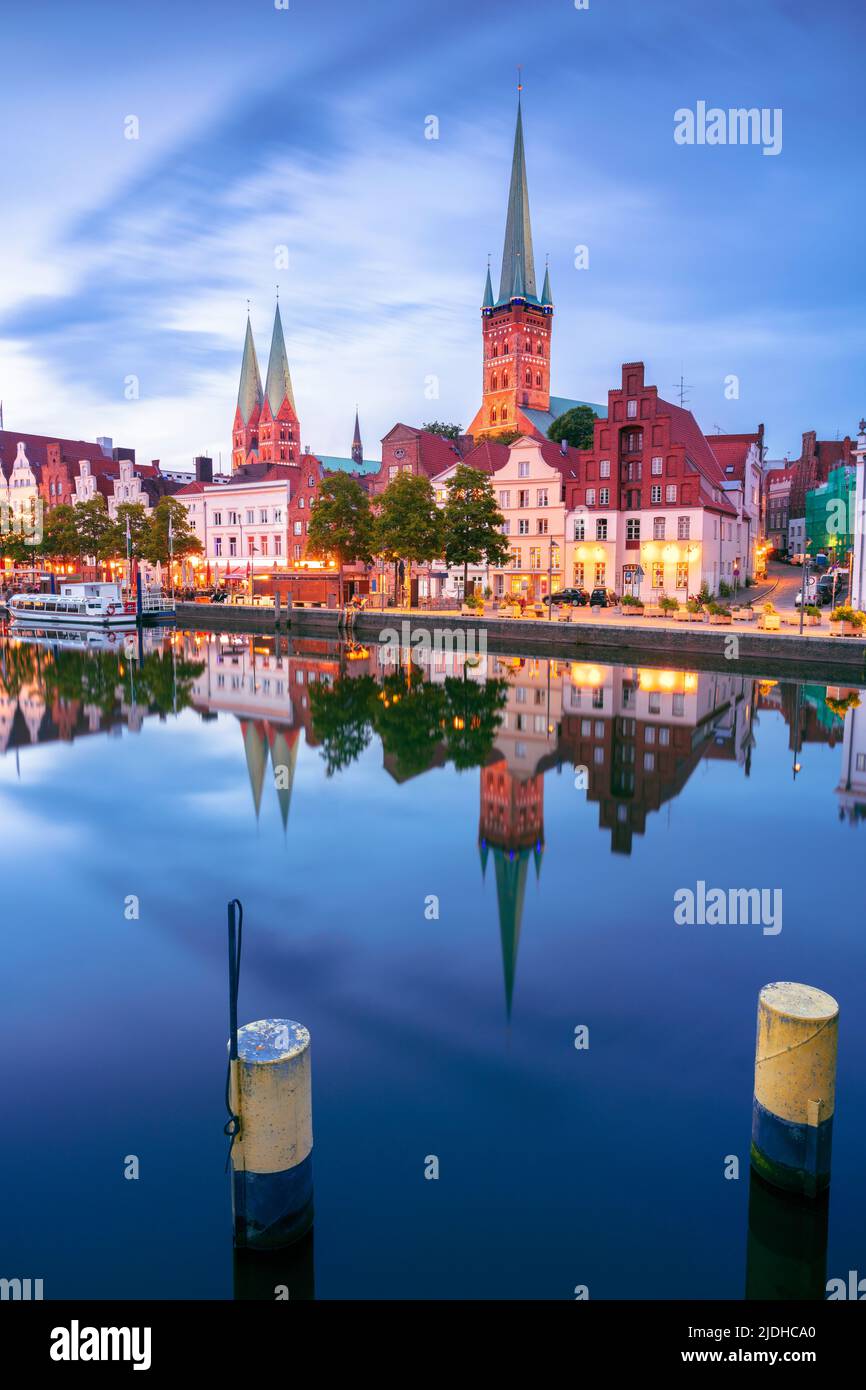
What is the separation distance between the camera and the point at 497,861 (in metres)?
16.7

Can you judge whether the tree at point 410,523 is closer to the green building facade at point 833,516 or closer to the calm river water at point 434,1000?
the calm river water at point 434,1000

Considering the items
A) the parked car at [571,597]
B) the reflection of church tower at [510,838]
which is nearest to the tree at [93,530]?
the parked car at [571,597]

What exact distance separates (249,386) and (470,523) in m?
98.6

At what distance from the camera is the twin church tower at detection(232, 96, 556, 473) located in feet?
455

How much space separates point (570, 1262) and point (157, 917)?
29.1 feet

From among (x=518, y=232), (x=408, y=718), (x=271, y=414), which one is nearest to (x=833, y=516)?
(x=518, y=232)

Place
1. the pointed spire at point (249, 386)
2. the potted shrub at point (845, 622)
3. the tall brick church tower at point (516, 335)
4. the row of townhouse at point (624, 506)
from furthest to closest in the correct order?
the pointed spire at point (249, 386)
the tall brick church tower at point (516, 335)
the row of townhouse at point (624, 506)
the potted shrub at point (845, 622)

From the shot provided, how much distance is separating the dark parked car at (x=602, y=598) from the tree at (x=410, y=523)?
1174 centimetres

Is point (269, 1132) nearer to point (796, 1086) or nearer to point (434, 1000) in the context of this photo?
point (796, 1086)

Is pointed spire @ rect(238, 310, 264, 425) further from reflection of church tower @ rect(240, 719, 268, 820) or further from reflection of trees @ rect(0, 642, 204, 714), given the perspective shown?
reflection of church tower @ rect(240, 719, 268, 820)

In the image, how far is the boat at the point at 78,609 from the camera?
248ft

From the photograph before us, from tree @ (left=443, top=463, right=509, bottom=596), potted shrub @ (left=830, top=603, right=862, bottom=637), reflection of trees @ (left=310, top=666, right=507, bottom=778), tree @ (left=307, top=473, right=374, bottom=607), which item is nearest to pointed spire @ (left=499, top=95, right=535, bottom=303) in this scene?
tree @ (left=307, top=473, right=374, bottom=607)

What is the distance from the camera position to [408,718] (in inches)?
1294
